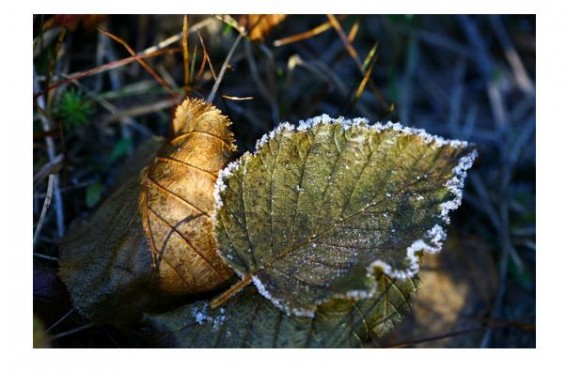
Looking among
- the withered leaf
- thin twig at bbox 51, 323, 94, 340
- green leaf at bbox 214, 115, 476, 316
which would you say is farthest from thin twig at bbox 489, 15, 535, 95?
thin twig at bbox 51, 323, 94, 340

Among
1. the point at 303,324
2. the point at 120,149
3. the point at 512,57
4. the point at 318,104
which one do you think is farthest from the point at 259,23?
the point at 512,57

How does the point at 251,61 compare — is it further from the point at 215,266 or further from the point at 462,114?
the point at 462,114

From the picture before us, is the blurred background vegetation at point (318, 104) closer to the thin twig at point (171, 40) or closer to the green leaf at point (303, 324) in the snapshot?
the thin twig at point (171, 40)

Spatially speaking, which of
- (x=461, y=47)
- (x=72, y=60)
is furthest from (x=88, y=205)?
(x=461, y=47)

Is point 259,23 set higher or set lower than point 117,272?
higher

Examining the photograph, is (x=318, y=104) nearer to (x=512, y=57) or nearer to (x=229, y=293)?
(x=229, y=293)

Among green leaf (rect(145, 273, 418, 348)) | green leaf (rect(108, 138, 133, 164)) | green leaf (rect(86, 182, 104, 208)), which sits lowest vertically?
green leaf (rect(145, 273, 418, 348))

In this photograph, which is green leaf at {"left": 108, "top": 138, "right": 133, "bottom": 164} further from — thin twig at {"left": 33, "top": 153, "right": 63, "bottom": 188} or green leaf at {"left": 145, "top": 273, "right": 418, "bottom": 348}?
green leaf at {"left": 145, "top": 273, "right": 418, "bottom": 348}
